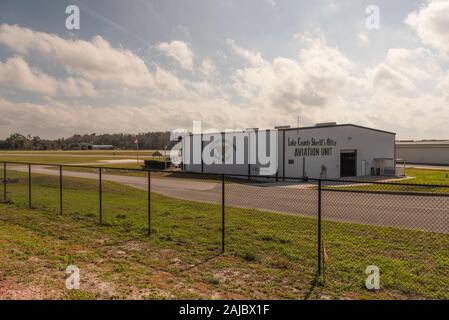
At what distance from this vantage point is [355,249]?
8406 mm

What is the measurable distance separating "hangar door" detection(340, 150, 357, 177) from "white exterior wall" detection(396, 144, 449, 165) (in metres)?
36.0

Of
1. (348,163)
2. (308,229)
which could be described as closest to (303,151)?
(348,163)

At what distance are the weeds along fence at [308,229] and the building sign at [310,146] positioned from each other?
1238 centimetres

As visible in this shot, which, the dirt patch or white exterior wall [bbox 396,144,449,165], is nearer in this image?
the dirt patch

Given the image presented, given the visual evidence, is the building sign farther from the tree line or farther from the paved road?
the tree line

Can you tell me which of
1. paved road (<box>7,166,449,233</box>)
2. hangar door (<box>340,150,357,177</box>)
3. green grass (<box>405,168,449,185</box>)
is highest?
hangar door (<box>340,150,357,177</box>)

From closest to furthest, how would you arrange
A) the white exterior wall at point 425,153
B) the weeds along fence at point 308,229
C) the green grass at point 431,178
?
the weeds along fence at point 308,229 < the green grass at point 431,178 < the white exterior wall at point 425,153

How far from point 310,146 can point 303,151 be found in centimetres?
86

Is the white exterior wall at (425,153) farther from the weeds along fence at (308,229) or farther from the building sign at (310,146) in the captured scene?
the weeds along fence at (308,229)

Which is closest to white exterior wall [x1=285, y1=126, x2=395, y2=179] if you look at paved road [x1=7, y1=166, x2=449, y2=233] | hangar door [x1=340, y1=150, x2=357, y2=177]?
hangar door [x1=340, y1=150, x2=357, y2=177]

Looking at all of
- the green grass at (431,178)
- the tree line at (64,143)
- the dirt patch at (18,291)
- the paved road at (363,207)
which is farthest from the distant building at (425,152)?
the tree line at (64,143)

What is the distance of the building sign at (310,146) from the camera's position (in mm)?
30469

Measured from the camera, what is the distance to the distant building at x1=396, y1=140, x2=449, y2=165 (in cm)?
5863
